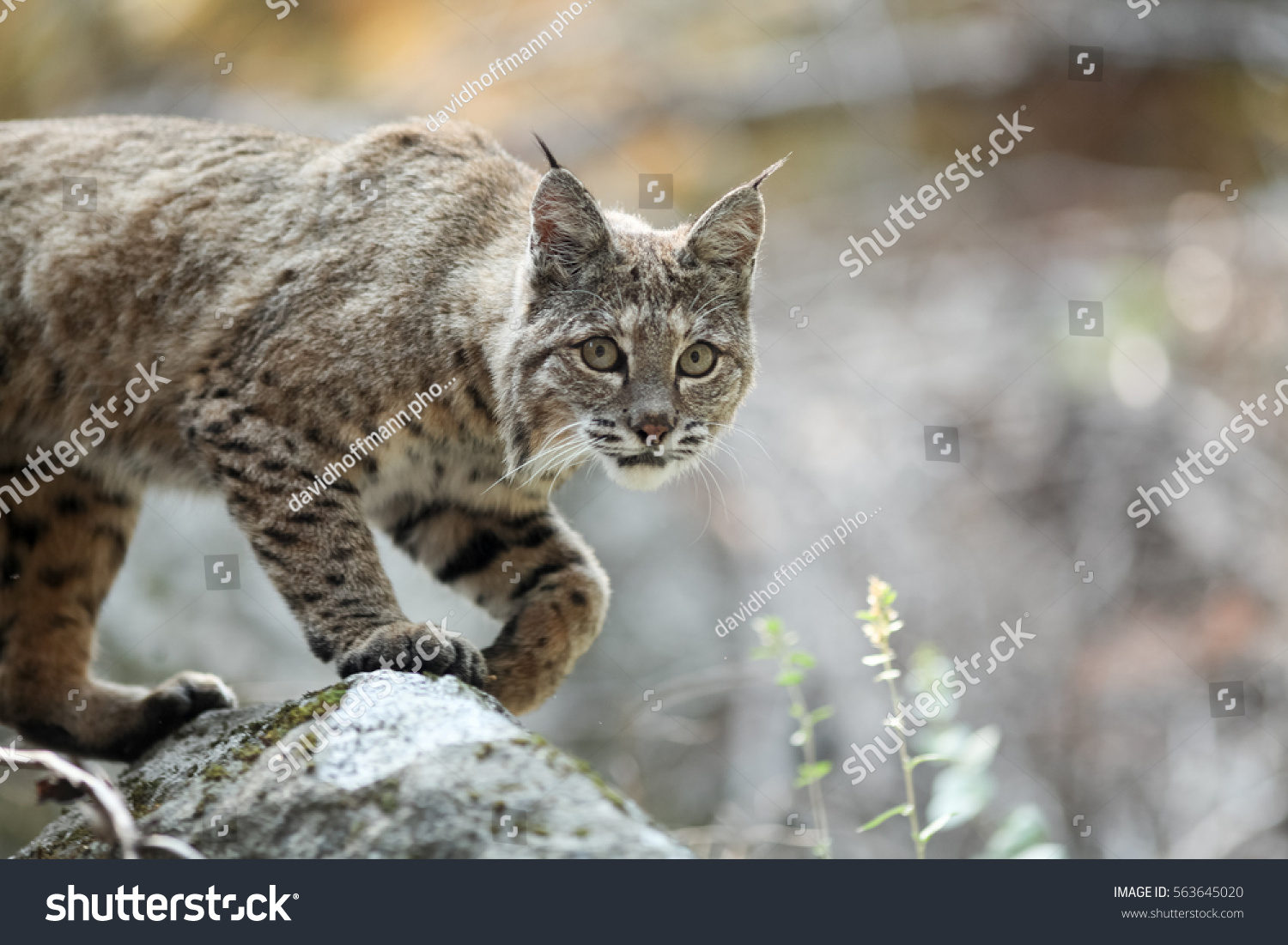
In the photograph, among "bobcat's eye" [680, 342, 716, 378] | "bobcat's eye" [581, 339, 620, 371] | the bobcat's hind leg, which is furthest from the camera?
the bobcat's hind leg

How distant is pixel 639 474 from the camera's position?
4449 millimetres

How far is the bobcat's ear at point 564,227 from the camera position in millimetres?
4477

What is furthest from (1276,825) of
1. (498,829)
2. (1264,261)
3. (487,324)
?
(498,829)

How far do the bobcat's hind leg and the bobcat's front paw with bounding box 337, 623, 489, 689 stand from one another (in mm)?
1524

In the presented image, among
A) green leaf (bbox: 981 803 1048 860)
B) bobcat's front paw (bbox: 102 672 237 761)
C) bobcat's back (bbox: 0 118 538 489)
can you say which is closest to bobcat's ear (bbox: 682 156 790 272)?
bobcat's back (bbox: 0 118 538 489)

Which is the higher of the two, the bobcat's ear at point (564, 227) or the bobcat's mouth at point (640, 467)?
the bobcat's ear at point (564, 227)

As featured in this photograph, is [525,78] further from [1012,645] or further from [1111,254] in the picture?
[1012,645]

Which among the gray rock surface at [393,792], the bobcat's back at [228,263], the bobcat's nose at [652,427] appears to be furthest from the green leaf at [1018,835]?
the bobcat's back at [228,263]

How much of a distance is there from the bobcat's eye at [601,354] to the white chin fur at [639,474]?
0.36 meters

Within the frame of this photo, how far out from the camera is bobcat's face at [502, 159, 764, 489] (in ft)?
14.5

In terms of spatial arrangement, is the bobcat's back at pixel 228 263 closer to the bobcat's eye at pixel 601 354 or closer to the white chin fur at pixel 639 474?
the bobcat's eye at pixel 601 354

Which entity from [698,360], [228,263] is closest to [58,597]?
[228,263]

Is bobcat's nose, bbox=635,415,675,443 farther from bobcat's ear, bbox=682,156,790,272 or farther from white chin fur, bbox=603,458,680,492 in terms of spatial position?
bobcat's ear, bbox=682,156,790,272

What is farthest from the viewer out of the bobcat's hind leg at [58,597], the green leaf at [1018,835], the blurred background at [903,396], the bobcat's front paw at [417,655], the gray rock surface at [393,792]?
the blurred background at [903,396]
